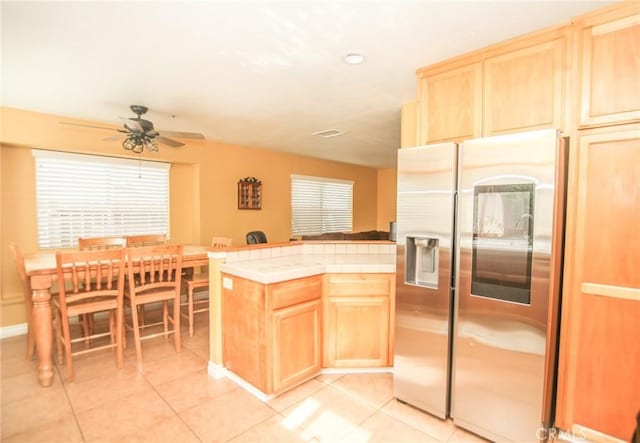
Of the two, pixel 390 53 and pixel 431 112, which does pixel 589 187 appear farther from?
pixel 390 53

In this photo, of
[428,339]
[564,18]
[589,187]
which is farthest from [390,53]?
[428,339]

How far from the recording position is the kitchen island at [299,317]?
2.33 meters

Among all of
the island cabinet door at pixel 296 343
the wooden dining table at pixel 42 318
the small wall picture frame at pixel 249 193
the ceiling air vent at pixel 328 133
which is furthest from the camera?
the small wall picture frame at pixel 249 193

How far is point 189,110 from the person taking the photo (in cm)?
346

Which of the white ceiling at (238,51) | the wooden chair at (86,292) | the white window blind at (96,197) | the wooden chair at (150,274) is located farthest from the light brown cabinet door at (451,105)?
the white window blind at (96,197)

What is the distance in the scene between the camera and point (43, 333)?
2.53 metres

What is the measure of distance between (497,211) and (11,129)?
15.2ft

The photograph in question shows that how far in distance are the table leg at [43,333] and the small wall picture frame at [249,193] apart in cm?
306

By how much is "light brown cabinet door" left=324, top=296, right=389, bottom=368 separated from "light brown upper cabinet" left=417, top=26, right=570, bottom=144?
1.41 metres

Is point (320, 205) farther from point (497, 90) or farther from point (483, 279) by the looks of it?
point (483, 279)

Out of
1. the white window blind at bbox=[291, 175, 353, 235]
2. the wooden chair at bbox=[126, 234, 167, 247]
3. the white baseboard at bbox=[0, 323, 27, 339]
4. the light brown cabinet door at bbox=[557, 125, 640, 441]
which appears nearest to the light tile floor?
the light brown cabinet door at bbox=[557, 125, 640, 441]

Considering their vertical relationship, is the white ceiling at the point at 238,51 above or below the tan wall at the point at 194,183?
above

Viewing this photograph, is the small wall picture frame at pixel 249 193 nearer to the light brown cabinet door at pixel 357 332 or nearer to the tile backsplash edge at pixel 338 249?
the tile backsplash edge at pixel 338 249

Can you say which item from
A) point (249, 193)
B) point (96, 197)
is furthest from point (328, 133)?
point (96, 197)
